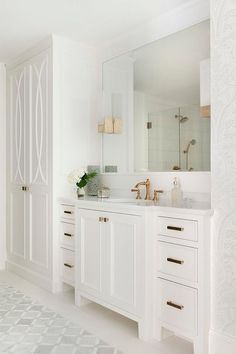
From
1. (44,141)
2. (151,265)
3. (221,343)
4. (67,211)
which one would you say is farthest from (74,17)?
(221,343)

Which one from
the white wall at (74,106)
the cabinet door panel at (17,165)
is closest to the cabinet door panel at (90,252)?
the white wall at (74,106)

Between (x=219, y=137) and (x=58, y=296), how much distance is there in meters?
2.05

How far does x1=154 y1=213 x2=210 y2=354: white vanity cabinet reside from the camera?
2055 mm

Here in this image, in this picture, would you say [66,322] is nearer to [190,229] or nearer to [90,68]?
[190,229]

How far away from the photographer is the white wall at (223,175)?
2.02 meters

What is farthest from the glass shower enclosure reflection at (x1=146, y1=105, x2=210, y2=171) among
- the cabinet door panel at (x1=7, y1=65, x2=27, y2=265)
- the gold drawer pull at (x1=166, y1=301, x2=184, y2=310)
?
the cabinet door panel at (x1=7, y1=65, x2=27, y2=265)

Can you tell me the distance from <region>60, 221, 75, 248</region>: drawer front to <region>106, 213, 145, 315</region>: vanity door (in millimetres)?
670

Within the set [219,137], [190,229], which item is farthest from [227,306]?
[219,137]

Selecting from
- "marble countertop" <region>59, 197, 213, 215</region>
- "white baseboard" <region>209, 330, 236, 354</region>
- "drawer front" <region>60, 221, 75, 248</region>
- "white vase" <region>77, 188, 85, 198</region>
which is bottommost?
"white baseboard" <region>209, 330, 236, 354</region>

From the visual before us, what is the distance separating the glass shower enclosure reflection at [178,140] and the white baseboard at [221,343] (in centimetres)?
110

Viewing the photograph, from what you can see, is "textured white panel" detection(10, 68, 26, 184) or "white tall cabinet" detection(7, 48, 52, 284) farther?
"textured white panel" detection(10, 68, 26, 184)

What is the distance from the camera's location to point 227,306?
2.04m

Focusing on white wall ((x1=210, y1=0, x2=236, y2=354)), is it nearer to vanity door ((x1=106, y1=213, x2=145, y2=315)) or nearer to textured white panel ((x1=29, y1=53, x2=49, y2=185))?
vanity door ((x1=106, y1=213, x2=145, y2=315))

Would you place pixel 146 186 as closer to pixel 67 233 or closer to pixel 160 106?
pixel 160 106
